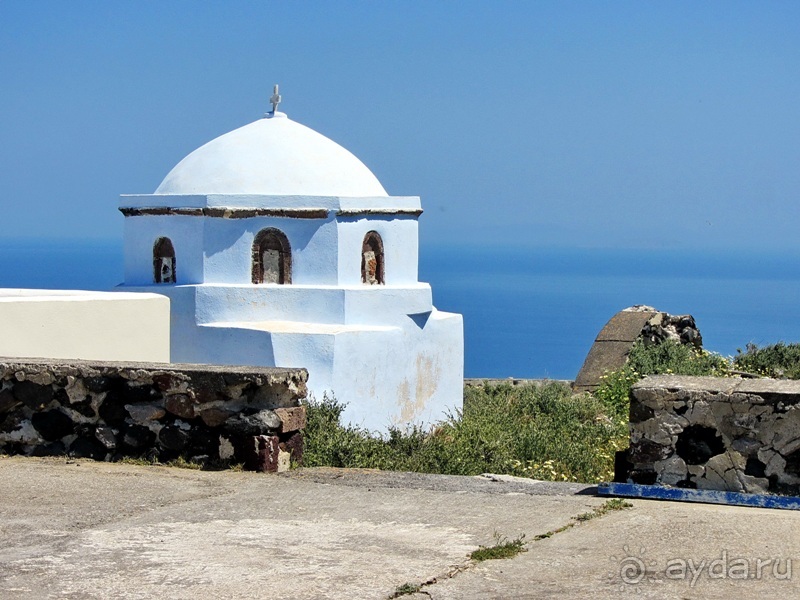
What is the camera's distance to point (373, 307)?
16625 mm

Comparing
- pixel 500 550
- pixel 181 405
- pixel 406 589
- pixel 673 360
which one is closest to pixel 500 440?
pixel 673 360

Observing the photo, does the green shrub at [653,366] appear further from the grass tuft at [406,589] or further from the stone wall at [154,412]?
the grass tuft at [406,589]

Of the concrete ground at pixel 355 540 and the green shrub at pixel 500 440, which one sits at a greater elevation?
the concrete ground at pixel 355 540

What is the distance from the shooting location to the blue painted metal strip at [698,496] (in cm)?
544

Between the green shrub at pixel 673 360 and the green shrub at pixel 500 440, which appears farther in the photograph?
the green shrub at pixel 673 360

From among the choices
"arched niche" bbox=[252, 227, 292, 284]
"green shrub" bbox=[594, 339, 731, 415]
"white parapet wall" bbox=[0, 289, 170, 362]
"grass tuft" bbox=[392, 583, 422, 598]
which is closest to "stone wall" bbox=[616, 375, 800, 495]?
"grass tuft" bbox=[392, 583, 422, 598]

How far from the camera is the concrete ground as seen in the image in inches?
162

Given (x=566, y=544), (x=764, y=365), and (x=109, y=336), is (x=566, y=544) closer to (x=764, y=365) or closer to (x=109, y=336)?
(x=109, y=336)

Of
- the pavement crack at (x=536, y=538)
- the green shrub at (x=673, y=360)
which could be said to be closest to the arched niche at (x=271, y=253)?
the green shrub at (x=673, y=360)

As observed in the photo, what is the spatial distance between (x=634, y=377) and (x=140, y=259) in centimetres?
768

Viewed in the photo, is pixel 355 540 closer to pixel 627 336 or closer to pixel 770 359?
pixel 770 359

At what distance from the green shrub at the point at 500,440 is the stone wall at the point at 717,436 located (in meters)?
2.97

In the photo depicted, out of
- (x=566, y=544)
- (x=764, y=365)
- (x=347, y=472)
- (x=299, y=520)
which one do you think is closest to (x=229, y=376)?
(x=347, y=472)

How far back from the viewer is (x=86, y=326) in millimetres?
11867
